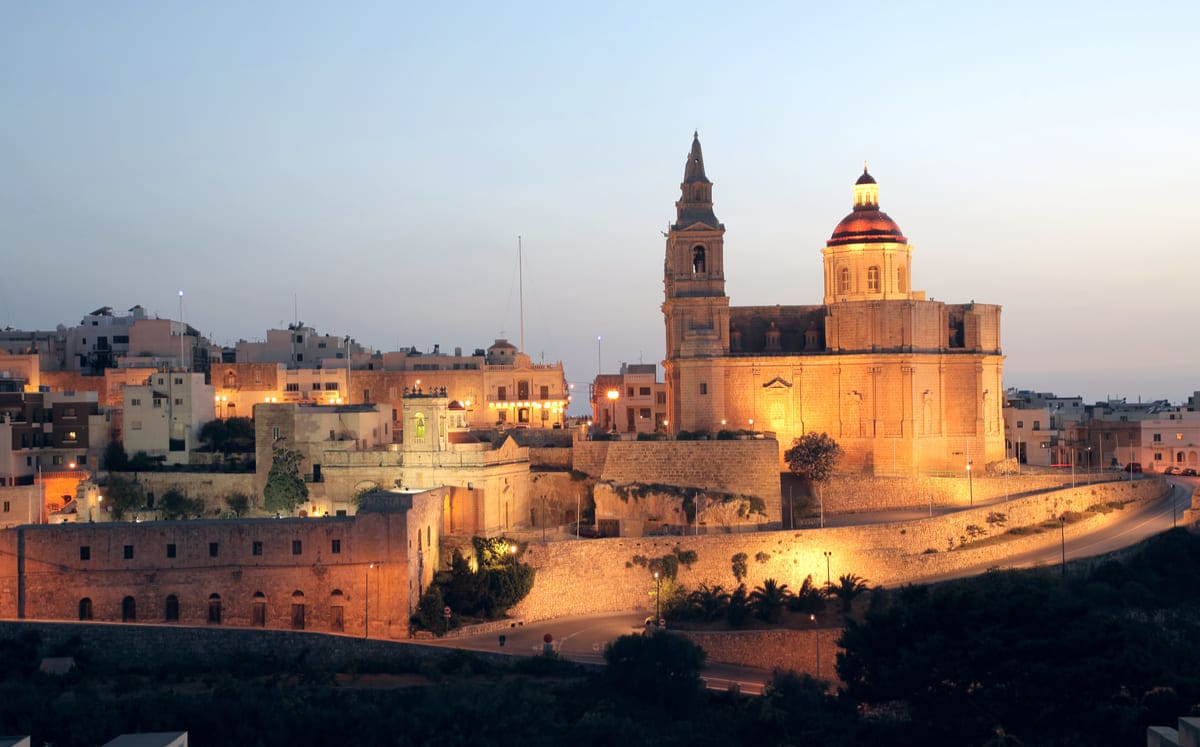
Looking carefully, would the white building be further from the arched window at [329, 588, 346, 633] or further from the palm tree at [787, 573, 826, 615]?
the palm tree at [787, 573, 826, 615]

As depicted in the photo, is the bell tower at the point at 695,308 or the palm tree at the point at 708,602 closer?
the palm tree at the point at 708,602

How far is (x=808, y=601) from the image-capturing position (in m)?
45.6

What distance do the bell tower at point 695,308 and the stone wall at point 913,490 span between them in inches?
234

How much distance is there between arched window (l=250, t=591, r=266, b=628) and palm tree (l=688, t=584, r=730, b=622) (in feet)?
44.3

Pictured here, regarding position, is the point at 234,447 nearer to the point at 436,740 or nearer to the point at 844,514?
the point at 844,514

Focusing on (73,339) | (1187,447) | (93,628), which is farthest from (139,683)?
(1187,447)

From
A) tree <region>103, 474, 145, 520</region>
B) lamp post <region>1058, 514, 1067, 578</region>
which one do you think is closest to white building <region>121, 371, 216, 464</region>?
tree <region>103, 474, 145, 520</region>

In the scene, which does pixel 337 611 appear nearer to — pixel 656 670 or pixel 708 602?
pixel 656 670

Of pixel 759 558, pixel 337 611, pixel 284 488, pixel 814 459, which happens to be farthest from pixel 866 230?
pixel 337 611

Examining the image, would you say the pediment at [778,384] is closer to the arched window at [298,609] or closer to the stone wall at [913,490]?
the stone wall at [913,490]

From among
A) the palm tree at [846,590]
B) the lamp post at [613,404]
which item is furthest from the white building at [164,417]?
the palm tree at [846,590]

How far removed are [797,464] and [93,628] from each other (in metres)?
27.0

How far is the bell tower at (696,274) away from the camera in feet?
191

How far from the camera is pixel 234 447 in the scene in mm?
55375
